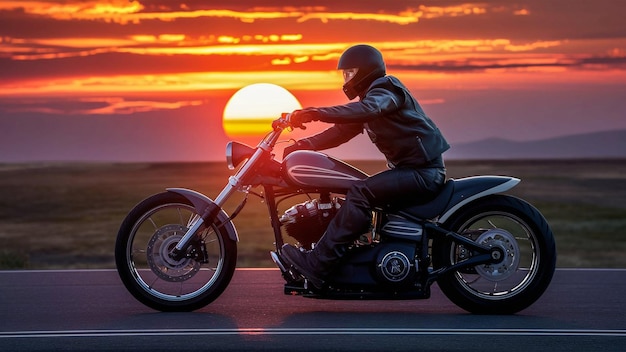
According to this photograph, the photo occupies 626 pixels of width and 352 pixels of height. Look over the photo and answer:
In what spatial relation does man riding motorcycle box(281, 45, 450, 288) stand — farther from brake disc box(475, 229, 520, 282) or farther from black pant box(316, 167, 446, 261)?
brake disc box(475, 229, 520, 282)

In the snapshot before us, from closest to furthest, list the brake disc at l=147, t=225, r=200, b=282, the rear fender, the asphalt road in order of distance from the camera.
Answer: the asphalt road, the rear fender, the brake disc at l=147, t=225, r=200, b=282

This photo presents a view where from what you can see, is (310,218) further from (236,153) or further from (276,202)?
(236,153)

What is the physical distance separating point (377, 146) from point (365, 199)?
0.50m

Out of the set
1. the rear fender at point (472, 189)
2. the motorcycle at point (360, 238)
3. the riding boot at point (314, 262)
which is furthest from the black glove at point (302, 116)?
the rear fender at point (472, 189)

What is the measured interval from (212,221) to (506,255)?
2.33 metres

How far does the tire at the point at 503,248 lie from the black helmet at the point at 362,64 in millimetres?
1261

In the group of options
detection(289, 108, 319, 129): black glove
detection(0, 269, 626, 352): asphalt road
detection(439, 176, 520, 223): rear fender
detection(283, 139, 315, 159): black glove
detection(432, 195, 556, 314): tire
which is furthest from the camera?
detection(283, 139, 315, 159): black glove

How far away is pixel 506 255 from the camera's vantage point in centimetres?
894

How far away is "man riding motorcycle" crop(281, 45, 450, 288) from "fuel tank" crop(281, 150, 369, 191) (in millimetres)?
130

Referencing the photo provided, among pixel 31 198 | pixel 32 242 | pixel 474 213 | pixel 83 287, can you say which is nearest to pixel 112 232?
pixel 32 242

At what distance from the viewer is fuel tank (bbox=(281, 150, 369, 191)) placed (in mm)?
8711

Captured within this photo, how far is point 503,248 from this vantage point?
29.3ft

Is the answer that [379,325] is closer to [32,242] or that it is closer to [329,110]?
[329,110]

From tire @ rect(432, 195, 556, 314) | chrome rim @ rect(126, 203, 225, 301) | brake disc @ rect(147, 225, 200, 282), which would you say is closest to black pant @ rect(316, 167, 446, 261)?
tire @ rect(432, 195, 556, 314)
